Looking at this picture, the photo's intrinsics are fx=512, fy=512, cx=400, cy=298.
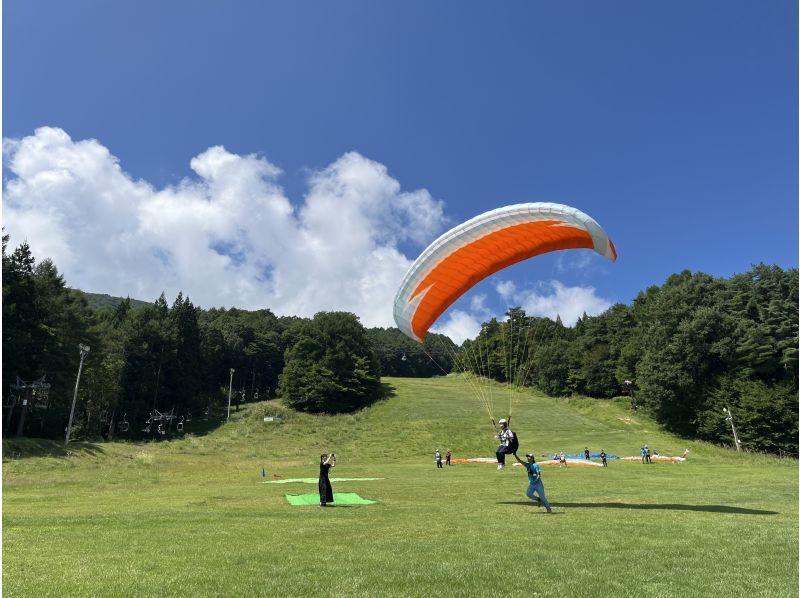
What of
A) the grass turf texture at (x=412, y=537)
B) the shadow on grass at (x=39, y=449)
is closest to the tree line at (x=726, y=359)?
the grass turf texture at (x=412, y=537)

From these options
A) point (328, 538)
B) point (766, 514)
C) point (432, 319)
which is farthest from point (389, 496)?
point (766, 514)

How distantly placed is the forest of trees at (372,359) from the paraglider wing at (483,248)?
8.23 meters

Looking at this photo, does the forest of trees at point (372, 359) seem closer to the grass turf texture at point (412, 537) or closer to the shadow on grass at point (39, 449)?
the shadow on grass at point (39, 449)

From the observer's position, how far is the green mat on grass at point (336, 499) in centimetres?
1614

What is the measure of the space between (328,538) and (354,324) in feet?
242

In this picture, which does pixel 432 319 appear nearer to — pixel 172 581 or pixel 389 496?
pixel 389 496

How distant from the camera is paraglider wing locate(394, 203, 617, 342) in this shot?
14.0m

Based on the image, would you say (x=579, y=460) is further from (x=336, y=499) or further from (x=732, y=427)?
(x=336, y=499)

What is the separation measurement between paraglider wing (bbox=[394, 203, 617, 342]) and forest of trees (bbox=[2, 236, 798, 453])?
8.23 m

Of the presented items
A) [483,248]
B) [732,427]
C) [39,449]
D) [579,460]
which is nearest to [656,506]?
[483,248]

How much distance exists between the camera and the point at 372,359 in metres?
83.6

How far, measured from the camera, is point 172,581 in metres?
6.90

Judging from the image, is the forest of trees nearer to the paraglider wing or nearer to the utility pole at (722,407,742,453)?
the utility pole at (722,407,742,453)

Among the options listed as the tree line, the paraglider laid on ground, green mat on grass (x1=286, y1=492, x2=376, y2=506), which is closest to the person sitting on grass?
green mat on grass (x1=286, y1=492, x2=376, y2=506)
